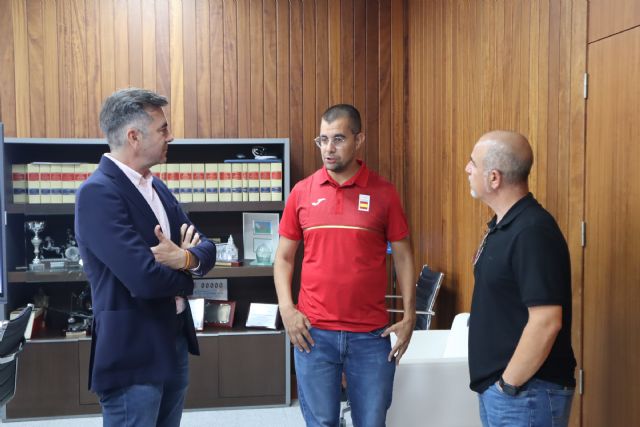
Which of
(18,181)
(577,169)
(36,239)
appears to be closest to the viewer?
(577,169)

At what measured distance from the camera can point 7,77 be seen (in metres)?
4.74

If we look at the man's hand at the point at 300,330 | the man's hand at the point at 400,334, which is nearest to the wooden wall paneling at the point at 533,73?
the man's hand at the point at 400,334

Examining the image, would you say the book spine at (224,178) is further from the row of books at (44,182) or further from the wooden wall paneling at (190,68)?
the row of books at (44,182)

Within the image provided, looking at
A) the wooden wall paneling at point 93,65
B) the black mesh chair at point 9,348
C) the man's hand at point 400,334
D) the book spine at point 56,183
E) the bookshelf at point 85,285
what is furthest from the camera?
the wooden wall paneling at point 93,65

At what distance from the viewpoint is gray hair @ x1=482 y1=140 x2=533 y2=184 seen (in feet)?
6.25

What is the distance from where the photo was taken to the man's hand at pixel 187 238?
228cm

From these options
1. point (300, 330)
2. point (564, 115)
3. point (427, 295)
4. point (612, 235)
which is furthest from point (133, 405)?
point (427, 295)

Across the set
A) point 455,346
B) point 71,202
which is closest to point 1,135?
point 71,202

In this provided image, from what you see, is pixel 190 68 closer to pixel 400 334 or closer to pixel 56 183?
pixel 56 183

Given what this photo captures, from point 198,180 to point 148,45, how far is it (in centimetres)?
117

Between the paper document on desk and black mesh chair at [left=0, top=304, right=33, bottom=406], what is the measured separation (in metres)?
1.62

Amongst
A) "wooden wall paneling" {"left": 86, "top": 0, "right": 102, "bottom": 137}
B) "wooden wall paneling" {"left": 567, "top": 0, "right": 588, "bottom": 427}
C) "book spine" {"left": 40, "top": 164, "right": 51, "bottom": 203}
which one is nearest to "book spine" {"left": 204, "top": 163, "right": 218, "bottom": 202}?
"wooden wall paneling" {"left": 86, "top": 0, "right": 102, "bottom": 137}

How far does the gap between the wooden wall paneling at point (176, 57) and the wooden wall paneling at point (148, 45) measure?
0.41 feet

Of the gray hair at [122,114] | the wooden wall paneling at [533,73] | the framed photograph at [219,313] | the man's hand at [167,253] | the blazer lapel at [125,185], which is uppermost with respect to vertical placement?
the wooden wall paneling at [533,73]
